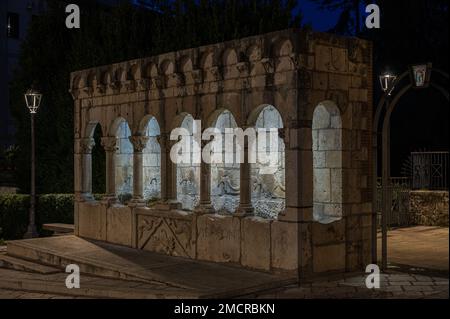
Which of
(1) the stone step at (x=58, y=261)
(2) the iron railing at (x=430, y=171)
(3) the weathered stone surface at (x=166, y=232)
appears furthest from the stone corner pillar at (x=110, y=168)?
(2) the iron railing at (x=430, y=171)

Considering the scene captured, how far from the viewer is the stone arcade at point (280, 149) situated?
333 inches

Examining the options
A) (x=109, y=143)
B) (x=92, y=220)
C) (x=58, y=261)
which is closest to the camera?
(x=58, y=261)

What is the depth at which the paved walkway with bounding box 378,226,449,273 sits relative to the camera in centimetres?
991

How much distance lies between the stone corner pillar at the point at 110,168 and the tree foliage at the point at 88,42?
6.79 m

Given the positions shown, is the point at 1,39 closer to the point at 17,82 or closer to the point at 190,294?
the point at 17,82

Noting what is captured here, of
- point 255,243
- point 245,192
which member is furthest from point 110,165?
point 255,243

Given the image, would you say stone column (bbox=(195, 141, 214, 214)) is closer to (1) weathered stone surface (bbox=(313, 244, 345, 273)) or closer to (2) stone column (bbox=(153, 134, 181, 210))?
(2) stone column (bbox=(153, 134, 181, 210))

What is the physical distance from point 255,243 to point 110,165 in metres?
4.25

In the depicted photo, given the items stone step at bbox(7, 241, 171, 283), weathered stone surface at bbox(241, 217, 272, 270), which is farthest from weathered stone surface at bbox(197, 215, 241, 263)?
stone step at bbox(7, 241, 171, 283)

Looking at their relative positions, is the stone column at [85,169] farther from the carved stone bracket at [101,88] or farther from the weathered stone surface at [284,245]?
the weathered stone surface at [284,245]

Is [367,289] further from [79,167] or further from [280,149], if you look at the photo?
[79,167]

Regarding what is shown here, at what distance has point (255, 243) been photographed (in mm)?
8922

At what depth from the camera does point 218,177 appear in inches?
463

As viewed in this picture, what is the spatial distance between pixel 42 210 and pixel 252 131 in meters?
9.57
